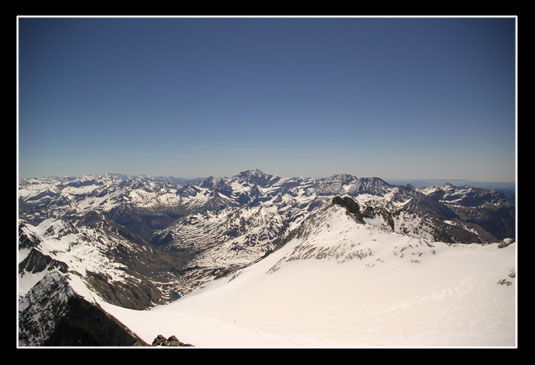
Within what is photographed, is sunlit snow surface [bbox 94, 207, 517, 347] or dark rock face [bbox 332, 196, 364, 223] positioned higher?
dark rock face [bbox 332, 196, 364, 223]

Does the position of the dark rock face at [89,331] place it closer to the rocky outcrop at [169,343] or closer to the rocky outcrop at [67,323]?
the rocky outcrop at [67,323]

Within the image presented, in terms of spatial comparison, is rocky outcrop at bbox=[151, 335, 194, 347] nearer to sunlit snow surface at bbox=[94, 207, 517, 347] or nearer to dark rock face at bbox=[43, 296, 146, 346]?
dark rock face at bbox=[43, 296, 146, 346]

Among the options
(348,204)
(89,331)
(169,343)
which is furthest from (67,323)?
(348,204)

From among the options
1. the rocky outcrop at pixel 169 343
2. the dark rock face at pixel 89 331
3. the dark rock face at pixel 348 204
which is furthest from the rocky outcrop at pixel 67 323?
the dark rock face at pixel 348 204

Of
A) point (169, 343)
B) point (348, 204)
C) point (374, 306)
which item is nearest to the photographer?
point (169, 343)

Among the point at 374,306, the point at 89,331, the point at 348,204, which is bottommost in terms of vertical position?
the point at 374,306

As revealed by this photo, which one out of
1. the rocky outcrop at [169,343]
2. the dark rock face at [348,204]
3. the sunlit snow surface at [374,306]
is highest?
the dark rock face at [348,204]

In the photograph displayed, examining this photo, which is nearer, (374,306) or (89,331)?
(89,331)

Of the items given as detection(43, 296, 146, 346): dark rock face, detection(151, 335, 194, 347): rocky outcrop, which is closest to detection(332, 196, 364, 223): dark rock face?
detection(151, 335, 194, 347): rocky outcrop

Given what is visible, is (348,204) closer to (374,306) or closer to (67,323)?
(374,306)
